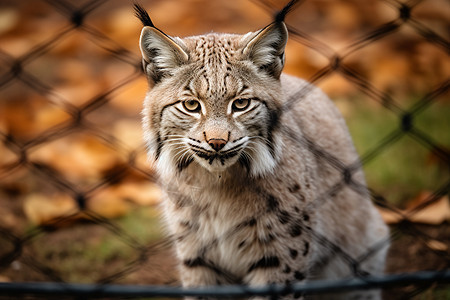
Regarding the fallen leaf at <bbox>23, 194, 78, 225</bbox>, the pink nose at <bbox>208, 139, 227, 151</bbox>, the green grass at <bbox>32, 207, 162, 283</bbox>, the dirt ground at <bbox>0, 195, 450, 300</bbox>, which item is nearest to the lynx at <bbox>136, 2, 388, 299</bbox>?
the pink nose at <bbox>208, 139, 227, 151</bbox>

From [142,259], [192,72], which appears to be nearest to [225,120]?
[192,72]

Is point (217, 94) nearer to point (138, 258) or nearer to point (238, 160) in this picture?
point (238, 160)

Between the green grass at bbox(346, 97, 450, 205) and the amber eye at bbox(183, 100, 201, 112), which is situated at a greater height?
the green grass at bbox(346, 97, 450, 205)

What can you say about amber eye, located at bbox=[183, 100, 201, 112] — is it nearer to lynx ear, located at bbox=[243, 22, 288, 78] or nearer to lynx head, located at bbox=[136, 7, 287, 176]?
lynx head, located at bbox=[136, 7, 287, 176]

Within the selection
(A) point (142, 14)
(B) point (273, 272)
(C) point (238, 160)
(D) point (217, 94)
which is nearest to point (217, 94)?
(D) point (217, 94)

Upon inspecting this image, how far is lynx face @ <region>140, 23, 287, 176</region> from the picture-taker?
2.00 metres

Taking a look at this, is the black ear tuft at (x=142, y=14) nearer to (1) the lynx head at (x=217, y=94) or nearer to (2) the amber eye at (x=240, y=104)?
(1) the lynx head at (x=217, y=94)

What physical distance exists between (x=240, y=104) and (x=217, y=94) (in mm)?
116

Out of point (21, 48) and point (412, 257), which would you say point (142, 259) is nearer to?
point (412, 257)

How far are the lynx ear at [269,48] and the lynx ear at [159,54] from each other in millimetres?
280

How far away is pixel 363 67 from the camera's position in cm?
530

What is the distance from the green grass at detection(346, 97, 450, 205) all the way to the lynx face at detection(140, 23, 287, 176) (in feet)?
6.00

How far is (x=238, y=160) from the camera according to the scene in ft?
7.39

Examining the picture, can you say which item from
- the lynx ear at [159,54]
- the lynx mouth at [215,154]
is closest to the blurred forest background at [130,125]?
the lynx ear at [159,54]
